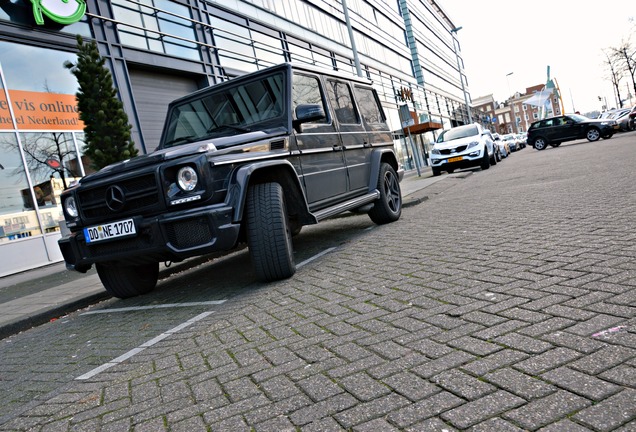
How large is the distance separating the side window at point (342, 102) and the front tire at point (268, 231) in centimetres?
217

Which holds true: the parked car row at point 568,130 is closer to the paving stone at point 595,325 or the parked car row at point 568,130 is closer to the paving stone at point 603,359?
the paving stone at point 595,325

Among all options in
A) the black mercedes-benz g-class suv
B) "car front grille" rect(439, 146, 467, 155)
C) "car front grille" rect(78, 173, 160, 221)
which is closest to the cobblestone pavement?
the black mercedes-benz g-class suv

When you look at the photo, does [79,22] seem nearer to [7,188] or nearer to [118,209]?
[7,188]

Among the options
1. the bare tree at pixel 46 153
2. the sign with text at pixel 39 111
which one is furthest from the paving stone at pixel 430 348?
the bare tree at pixel 46 153

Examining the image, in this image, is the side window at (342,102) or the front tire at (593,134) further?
the front tire at (593,134)

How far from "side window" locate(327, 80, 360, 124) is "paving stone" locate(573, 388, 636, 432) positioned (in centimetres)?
471

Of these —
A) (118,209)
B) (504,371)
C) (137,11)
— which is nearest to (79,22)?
(137,11)

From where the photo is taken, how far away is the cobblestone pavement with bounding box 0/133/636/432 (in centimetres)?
176

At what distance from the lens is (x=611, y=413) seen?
1.58 meters

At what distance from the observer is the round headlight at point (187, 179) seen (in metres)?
3.77

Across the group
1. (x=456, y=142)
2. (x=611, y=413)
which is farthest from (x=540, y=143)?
(x=611, y=413)

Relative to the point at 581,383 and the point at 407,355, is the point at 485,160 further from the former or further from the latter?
the point at 581,383

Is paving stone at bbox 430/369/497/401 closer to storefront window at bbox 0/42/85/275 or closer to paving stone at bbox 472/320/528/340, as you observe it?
paving stone at bbox 472/320/528/340

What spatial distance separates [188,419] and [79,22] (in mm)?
13712
